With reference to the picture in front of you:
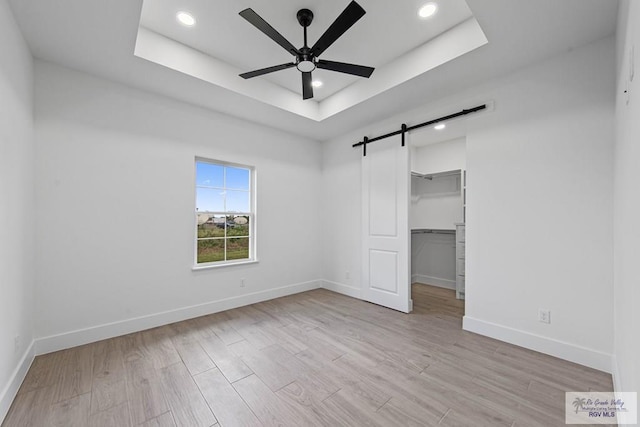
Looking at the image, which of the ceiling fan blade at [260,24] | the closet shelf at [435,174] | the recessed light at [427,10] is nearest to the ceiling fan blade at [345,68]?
the ceiling fan blade at [260,24]

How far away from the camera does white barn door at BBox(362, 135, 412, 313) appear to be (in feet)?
11.9

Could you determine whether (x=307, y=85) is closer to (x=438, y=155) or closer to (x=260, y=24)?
(x=260, y=24)

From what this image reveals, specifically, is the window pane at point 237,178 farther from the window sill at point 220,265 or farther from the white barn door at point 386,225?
the white barn door at point 386,225

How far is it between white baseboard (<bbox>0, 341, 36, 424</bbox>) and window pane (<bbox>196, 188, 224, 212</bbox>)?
197 centimetres

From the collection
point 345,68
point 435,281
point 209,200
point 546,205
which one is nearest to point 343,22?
point 345,68

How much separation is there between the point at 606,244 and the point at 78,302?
480 centimetres

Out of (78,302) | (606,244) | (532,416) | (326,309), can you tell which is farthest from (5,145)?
(606,244)

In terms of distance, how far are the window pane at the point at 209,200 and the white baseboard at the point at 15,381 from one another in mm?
1971

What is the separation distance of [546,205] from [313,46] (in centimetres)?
251

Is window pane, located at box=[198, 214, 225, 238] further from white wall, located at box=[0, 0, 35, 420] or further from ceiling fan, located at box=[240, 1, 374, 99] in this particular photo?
ceiling fan, located at box=[240, 1, 374, 99]

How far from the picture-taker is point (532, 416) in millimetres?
1674

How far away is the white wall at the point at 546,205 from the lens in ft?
7.29

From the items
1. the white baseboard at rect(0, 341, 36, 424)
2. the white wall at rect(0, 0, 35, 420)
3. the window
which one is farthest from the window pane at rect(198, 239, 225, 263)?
the white baseboard at rect(0, 341, 36, 424)

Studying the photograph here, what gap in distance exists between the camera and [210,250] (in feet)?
12.0
